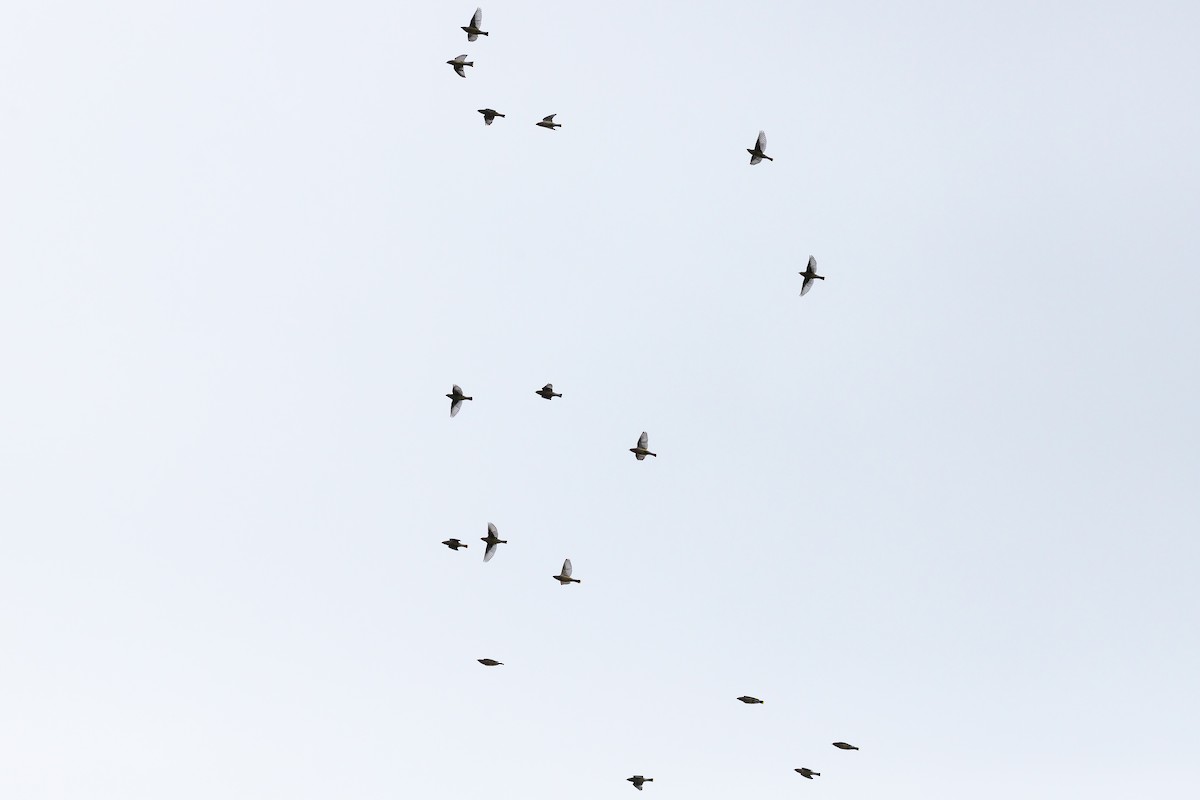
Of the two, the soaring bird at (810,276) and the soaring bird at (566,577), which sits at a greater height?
the soaring bird at (810,276)

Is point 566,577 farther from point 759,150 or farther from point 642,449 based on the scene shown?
point 759,150

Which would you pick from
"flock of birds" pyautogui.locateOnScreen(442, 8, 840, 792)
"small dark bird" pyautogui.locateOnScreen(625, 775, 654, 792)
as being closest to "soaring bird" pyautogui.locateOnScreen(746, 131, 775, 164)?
"flock of birds" pyautogui.locateOnScreen(442, 8, 840, 792)

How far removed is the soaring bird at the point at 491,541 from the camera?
437 feet

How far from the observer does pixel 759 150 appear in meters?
139

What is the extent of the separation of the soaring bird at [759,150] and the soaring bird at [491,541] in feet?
138

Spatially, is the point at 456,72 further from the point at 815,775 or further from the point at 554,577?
→ the point at 815,775

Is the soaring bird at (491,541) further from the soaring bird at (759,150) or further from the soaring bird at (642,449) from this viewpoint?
the soaring bird at (759,150)

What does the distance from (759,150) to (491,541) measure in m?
44.5

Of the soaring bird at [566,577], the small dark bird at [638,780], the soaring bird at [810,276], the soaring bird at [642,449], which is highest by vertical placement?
the soaring bird at [810,276]

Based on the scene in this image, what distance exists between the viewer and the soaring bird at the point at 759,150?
13812cm

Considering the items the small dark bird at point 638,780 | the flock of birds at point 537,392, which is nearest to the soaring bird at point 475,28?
the flock of birds at point 537,392

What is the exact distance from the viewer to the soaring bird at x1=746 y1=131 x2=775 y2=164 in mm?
138125

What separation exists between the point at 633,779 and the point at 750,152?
191 feet

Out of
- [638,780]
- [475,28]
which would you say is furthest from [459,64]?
[638,780]
